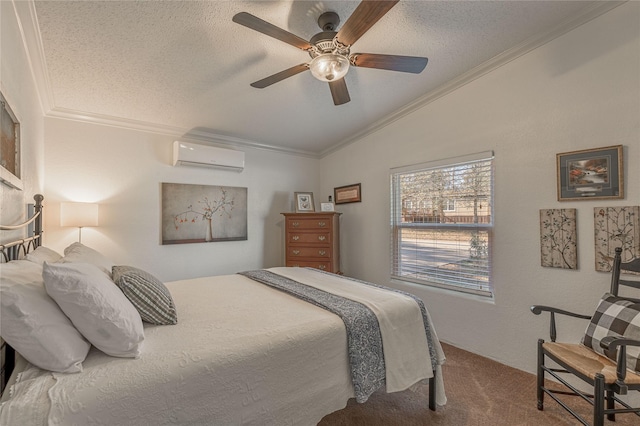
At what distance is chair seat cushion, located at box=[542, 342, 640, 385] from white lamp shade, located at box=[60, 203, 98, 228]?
385 centimetres

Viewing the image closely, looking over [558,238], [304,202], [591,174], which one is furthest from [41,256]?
[591,174]

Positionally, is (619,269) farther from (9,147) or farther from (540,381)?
(9,147)

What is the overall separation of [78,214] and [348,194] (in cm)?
307

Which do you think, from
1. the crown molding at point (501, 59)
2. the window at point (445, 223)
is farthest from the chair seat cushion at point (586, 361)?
the crown molding at point (501, 59)

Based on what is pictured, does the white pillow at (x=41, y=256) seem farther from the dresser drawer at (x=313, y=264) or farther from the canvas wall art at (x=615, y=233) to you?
the canvas wall art at (x=615, y=233)

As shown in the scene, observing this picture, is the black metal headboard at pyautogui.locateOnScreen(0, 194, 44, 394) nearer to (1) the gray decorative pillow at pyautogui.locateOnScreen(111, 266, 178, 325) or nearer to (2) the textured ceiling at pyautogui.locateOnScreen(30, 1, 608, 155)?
(1) the gray decorative pillow at pyautogui.locateOnScreen(111, 266, 178, 325)

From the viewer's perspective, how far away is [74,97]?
2650 millimetres

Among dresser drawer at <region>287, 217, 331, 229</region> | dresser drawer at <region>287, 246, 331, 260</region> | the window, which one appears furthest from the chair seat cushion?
dresser drawer at <region>287, 217, 331, 229</region>

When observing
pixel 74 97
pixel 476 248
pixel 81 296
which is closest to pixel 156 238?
pixel 74 97

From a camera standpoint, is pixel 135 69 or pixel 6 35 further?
pixel 135 69

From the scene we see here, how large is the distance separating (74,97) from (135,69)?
2.65 feet

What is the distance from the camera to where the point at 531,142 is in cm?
242

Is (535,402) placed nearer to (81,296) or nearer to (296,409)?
(296,409)

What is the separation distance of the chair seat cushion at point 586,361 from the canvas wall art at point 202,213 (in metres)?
3.40
